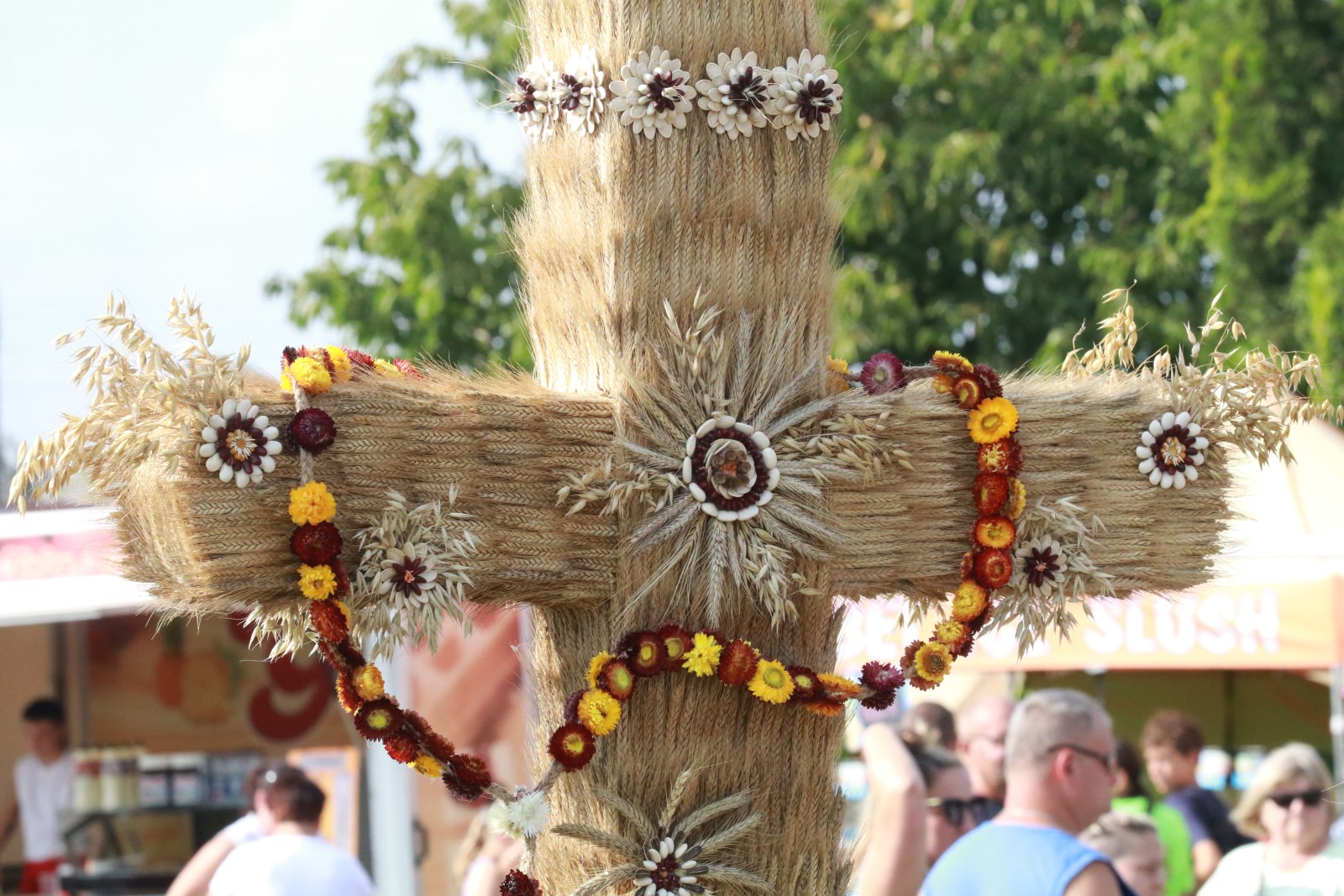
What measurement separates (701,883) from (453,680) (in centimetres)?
431

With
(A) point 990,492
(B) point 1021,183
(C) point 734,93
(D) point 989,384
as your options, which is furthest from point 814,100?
(B) point 1021,183

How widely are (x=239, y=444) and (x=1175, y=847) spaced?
483 cm

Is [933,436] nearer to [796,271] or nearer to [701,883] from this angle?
[796,271]

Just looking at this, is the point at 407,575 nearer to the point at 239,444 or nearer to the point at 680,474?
the point at 239,444

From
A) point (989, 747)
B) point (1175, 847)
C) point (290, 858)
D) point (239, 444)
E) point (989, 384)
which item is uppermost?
point (989, 384)

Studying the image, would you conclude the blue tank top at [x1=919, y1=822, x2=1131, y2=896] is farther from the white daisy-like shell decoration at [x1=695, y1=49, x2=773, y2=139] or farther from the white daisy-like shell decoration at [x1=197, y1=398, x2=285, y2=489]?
the white daisy-like shell decoration at [x1=197, y1=398, x2=285, y2=489]

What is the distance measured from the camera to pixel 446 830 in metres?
6.47

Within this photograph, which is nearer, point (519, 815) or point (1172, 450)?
point (519, 815)

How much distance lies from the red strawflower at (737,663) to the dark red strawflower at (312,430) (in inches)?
24.5

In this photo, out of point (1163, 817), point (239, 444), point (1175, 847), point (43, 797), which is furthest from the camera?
point (43, 797)

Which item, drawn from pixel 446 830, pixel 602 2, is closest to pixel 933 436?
pixel 602 2

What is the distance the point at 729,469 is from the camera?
213cm

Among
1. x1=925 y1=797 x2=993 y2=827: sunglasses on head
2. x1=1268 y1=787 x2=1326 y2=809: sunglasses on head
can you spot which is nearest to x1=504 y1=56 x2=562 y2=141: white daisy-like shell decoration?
x1=925 y1=797 x2=993 y2=827: sunglasses on head

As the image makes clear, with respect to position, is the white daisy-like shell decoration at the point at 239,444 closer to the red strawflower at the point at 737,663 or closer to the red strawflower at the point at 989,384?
the red strawflower at the point at 737,663
